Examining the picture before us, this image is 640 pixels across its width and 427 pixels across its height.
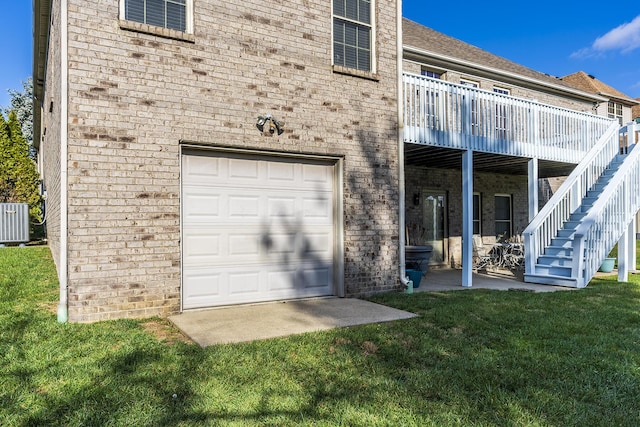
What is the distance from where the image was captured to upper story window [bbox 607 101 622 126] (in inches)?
756

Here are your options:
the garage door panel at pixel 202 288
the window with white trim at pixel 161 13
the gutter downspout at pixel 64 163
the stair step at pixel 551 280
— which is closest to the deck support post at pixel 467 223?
the stair step at pixel 551 280

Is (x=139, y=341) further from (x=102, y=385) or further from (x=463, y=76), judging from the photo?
(x=463, y=76)

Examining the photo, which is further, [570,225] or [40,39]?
[40,39]

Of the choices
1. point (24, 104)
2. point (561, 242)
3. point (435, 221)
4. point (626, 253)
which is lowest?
point (626, 253)

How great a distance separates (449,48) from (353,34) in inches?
262

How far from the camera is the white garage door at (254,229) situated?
6414 millimetres

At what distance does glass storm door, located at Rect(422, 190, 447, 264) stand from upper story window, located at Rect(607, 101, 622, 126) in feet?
37.4

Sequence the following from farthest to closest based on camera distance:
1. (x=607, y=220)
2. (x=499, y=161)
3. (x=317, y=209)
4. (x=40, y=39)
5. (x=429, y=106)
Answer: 1. (x=499, y=161)
2. (x=40, y=39)
3. (x=607, y=220)
4. (x=429, y=106)
5. (x=317, y=209)

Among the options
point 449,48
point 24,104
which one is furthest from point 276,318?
point 24,104

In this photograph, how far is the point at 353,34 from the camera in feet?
25.8

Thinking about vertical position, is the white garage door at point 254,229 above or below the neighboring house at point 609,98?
below

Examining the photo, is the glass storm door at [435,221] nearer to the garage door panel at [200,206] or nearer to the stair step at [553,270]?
the stair step at [553,270]

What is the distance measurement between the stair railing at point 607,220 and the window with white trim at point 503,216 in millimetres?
3912

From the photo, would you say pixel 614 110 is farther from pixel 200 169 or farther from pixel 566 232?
pixel 200 169
